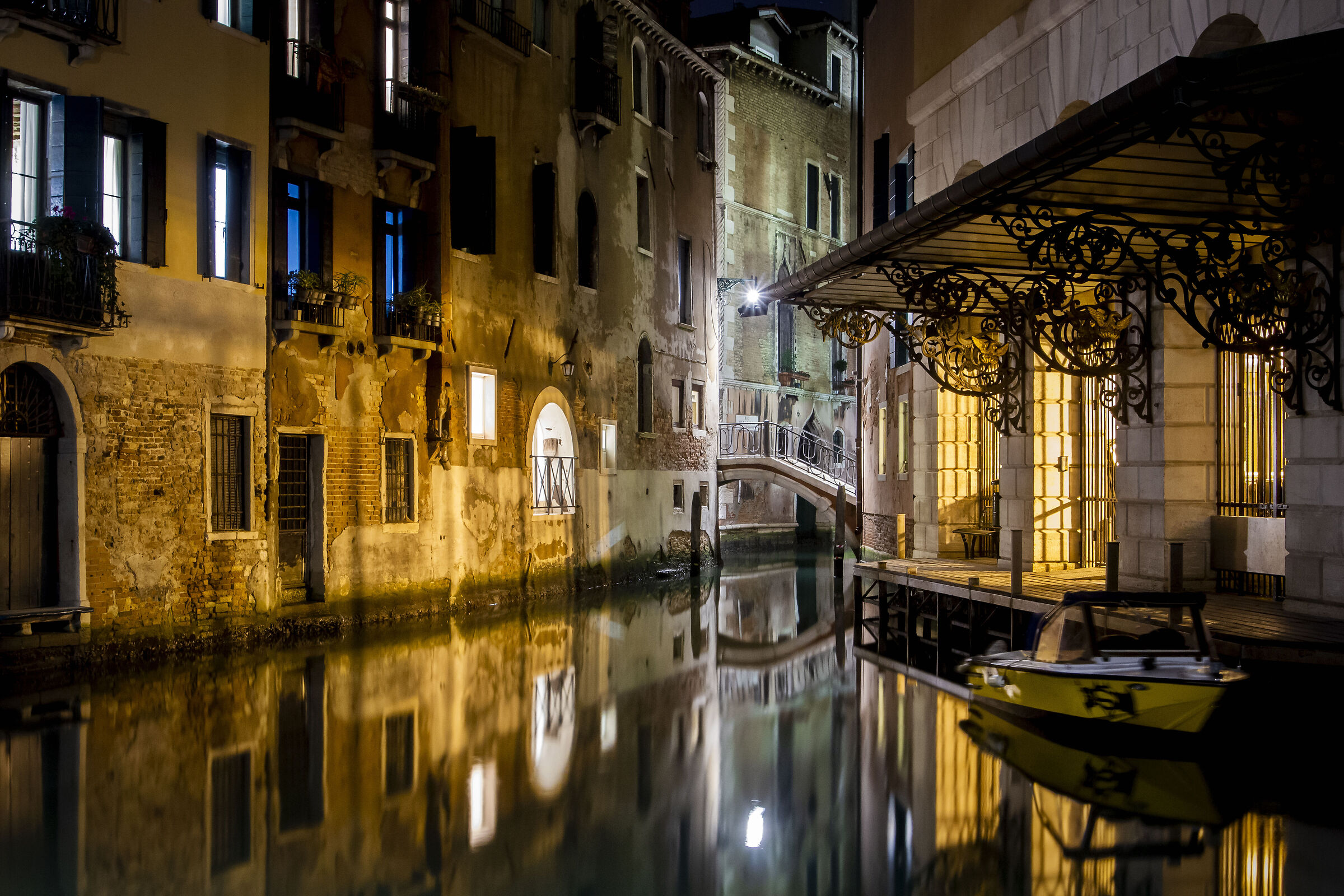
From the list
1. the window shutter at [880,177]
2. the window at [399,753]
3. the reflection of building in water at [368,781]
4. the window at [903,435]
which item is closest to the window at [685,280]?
the window shutter at [880,177]

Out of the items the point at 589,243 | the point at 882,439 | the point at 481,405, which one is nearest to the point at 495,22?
the point at 589,243

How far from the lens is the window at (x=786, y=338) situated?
41625mm

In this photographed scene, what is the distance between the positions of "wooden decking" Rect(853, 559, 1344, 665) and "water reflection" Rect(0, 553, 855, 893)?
1.94 meters

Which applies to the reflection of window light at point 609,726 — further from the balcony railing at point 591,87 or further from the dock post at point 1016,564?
the balcony railing at point 591,87

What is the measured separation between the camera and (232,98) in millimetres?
15875

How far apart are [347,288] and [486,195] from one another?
13.4 feet

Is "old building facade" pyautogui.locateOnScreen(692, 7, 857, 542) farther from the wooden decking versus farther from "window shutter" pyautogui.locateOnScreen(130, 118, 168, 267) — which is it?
"window shutter" pyautogui.locateOnScreen(130, 118, 168, 267)

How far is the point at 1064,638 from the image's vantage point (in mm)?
10695

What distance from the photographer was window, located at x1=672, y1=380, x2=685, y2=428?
29125 mm

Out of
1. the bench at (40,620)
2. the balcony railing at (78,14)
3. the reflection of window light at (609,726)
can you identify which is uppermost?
the balcony railing at (78,14)

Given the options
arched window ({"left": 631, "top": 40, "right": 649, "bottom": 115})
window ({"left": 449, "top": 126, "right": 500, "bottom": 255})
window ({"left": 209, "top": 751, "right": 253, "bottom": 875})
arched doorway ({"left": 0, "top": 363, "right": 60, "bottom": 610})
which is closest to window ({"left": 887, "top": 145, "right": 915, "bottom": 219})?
arched window ({"left": 631, "top": 40, "right": 649, "bottom": 115})

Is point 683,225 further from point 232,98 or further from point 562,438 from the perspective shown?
point 232,98

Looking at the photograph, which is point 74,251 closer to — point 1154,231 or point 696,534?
point 1154,231

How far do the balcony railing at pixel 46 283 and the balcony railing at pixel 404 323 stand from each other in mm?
5207
